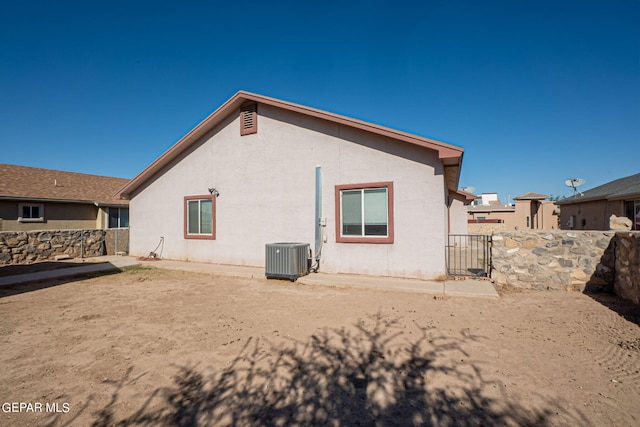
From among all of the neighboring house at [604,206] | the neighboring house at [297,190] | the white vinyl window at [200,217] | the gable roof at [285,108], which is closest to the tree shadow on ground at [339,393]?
the neighboring house at [297,190]

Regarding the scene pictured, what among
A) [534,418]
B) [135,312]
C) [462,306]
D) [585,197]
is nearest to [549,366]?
[534,418]

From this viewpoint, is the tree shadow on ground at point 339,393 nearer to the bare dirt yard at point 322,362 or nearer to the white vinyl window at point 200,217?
the bare dirt yard at point 322,362

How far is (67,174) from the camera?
22.0 m

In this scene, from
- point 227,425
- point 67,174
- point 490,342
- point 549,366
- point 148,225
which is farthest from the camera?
point 67,174

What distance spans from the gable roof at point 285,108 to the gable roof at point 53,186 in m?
6.91

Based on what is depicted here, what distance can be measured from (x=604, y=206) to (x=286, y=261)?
20208 mm

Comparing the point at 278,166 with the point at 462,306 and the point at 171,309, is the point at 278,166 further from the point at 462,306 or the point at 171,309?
the point at 462,306

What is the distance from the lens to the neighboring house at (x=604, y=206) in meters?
15.6

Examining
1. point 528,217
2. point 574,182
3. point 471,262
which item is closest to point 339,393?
point 471,262

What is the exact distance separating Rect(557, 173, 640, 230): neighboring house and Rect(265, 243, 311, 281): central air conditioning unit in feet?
53.9

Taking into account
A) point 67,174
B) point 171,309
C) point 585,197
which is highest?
point 67,174

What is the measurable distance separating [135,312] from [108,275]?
5.40 meters

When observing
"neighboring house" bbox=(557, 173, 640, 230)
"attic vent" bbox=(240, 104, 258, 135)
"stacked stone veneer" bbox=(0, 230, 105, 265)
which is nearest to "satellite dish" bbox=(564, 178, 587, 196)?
"neighboring house" bbox=(557, 173, 640, 230)

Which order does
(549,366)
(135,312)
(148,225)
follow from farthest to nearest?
(148,225) → (135,312) → (549,366)
